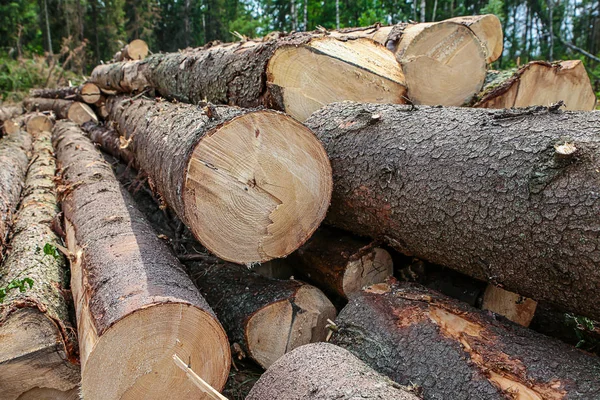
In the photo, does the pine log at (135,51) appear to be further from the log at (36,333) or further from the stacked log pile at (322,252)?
the log at (36,333)

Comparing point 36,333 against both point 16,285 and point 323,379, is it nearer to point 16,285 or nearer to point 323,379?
point 16,285

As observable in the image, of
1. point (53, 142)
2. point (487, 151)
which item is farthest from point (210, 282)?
point (53, 142)

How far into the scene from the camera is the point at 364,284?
2.66 metres

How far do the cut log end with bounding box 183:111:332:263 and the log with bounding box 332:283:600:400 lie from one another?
0.51 m

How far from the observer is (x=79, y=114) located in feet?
26.9

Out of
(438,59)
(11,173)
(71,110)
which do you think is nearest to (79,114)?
(71,110)

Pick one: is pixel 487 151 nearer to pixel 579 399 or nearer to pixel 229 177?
pixel 579 399

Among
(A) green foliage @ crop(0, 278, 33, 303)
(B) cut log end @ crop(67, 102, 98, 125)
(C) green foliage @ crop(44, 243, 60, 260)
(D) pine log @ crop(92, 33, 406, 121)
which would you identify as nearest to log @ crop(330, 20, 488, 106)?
(D) pine log @ crop(92, 33, 406, 121)

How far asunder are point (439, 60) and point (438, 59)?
10mm

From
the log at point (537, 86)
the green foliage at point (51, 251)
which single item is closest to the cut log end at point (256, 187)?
the green foliage at point (51, 251)

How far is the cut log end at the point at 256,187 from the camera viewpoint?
213 centimetres

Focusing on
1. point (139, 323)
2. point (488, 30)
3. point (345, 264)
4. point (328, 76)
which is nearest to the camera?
point (139, 323)

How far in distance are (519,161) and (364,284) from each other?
44.5 inches

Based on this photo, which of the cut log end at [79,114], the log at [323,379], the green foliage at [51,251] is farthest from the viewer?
the cut log end at [79,114]
